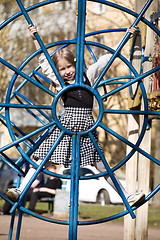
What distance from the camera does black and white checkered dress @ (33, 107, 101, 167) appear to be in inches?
116

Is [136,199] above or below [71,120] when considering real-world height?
below

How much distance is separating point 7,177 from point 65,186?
1389 millimetres

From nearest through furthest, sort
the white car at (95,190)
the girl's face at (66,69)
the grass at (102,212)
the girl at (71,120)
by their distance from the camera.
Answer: the girl at (71,120) < the girl's face at (66,69) < the grass at (102,212) < the white car at (95,190)

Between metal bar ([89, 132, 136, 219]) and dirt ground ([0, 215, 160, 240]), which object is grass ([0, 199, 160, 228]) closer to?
dirt ground ([0, 215, 160, 240])

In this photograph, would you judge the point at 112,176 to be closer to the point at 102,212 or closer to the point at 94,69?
the point at 94,69

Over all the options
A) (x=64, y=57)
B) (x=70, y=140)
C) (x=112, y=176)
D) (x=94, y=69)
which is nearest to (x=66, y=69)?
(x=64, y=57)

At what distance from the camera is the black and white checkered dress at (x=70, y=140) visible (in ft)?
9.68

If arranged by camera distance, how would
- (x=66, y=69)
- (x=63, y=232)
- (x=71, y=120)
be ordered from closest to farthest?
(x=71, y=120) → (x=66, y=69) → (x=63, y=232)

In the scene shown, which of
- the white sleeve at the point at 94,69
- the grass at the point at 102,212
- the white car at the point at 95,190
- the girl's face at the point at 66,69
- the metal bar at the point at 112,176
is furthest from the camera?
the white car at the point at 95,190

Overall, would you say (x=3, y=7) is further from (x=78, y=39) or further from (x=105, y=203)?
(x=78, y=39)

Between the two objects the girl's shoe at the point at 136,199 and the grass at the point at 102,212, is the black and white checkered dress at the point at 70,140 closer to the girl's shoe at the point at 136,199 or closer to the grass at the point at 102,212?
the girl's shoe at the point at 136,199

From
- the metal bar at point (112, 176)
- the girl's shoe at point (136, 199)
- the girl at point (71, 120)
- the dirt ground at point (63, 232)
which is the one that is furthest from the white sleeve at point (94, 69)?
the dirt ground at point (63, 232)

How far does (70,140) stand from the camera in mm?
3020

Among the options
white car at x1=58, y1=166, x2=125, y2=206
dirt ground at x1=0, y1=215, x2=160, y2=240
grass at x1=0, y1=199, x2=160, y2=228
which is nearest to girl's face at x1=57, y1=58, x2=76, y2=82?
dirt ground at x1=0, y1=215, x2=160, y2=240
